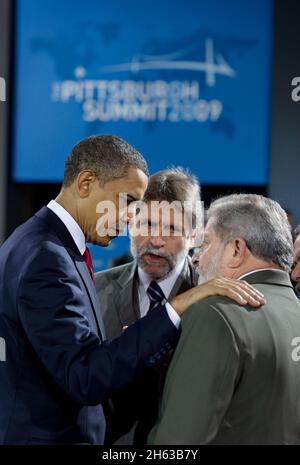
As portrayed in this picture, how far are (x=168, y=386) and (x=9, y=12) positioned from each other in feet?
17.3

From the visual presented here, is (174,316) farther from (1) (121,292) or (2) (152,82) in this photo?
(2) (152,82)

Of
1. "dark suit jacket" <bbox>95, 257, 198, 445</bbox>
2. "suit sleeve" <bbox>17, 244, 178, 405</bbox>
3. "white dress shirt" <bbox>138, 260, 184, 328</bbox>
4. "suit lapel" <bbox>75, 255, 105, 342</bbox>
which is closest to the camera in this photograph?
"suit sleeve" <bbox>17, 244, 178, 405</bbox>

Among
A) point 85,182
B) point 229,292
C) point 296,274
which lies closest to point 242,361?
point 229,292

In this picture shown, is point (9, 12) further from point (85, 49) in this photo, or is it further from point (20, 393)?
point (20, 393)

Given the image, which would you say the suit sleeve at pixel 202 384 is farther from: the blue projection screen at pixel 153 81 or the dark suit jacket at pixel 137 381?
the blue projection screen at pixel 153 81

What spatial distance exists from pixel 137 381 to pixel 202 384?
0.74m

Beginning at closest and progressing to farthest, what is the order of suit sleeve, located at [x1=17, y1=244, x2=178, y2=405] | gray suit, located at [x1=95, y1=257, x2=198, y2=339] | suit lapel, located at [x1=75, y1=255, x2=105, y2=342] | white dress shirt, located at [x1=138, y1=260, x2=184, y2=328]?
suit sleeve, located at [x1=17, y1=244, x2=178, y2=405], suit lapel, located at [x1=75, y1=255, x2=105, y2=342], gray suit, located at [x1=95, y1=257, x2=198, y2=339], white dress shirt, located at [x1=138, y1=260, x2=184, y2=328]

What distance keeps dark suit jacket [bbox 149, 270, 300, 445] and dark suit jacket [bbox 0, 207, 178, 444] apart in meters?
0.16

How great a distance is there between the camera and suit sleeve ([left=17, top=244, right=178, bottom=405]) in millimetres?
1675

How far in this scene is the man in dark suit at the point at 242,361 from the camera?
150cm

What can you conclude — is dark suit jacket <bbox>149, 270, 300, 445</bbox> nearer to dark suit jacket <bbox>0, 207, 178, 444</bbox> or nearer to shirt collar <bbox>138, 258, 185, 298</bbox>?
dark suit jacket <bbox>0, 207, 178, 444</bbox>

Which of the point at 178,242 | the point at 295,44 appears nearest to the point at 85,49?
the point at 295,44

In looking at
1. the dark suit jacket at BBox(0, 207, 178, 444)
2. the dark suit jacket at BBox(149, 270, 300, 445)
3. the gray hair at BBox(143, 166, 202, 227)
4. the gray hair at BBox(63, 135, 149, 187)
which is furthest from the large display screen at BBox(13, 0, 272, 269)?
the dark suit jacket at BBox(149, 270, 300, 445)

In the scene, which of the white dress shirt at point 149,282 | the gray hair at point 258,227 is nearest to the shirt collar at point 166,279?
the white dress shirt at point 149,282
